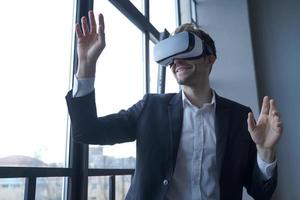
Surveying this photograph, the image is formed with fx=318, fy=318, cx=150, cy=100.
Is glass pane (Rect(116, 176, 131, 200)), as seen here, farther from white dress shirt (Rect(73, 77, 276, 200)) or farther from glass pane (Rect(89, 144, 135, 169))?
white dress shirt (Rect(73, 77, 276, 200))

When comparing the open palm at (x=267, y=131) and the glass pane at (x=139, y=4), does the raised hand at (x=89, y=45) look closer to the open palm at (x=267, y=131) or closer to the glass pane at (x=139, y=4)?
the open palm at (x=267, y=131)

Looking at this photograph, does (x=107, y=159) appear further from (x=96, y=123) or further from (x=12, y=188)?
(x=96, y=123)

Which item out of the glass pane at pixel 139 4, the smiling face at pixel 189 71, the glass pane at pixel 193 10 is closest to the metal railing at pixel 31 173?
the smiling face at pixel 189 71

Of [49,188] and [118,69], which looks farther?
[118,69]

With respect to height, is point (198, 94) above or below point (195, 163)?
above

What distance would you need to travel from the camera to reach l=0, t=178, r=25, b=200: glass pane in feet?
3.93

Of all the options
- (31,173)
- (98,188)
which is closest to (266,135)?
(31,173)

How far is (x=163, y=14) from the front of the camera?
11.8 ft

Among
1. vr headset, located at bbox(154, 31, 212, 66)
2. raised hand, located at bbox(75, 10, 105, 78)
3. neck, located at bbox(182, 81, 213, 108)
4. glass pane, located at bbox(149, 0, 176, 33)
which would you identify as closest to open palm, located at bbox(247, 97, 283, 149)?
neck, located at bbox(182, 81, 213, 108)

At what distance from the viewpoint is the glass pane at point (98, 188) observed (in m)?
1.80

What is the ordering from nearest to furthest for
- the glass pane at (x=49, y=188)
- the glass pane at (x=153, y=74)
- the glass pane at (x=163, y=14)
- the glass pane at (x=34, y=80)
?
the glass pane at (x=34, y=80), the glass pane at (x=49, y=188), the glass pane at (x=153, y=74), the glass pane at (x=163, y=14)

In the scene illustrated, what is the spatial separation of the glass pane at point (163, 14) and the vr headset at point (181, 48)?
1852 mm

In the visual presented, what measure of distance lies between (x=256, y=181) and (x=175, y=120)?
1.25ft

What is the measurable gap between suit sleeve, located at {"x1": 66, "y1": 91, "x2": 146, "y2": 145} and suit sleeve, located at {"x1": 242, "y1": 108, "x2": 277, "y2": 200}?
462mm
